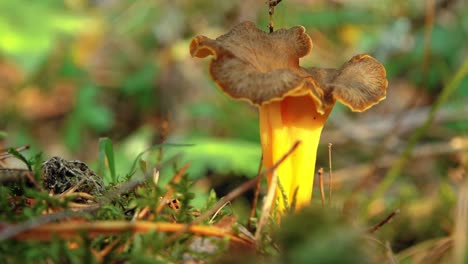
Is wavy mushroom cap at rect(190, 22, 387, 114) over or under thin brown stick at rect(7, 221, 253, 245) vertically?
over

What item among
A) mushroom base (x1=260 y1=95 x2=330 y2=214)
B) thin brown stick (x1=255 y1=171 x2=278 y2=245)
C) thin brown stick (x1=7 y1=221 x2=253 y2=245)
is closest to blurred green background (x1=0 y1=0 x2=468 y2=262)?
mushroom base (x1=260 y1=95 x2=330 y2=214)

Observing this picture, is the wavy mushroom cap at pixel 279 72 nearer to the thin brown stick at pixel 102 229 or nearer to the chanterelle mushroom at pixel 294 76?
the chanterelle mushroom at pixel 294 76


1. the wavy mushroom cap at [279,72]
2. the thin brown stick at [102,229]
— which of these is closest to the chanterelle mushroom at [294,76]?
the wavy mushroom cap at [279,72]

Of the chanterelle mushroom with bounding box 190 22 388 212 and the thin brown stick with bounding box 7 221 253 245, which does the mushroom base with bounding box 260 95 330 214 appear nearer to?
the chanterelle mushroom with bounding box 190 22 388 212

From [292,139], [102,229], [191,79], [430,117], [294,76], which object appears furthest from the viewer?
[191,79]

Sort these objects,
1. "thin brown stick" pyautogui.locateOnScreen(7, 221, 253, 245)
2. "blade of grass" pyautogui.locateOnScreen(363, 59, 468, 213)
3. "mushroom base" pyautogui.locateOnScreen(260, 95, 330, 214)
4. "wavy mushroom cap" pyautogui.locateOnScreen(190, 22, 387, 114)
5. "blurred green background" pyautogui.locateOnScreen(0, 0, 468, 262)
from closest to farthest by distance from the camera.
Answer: "thin brown stick" pyautogui.locateOnScreen(7, 221, 253, 245) < "wavy mushroom cap" pyautogui.locateOnScreen(190, 22, 387, 114) < "mushroom base" pyautogui.locateOnScreen(260, 95, 330, 214) < "blade of grass" pyautogui.locateOnScreen(363, 59, 468, 213) < "blurred green background" pyautogui.locateOnScreen(0, 0, 468, 262)

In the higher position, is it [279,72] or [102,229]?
[279,72]

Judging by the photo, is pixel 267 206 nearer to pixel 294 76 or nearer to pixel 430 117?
pixel 294 76

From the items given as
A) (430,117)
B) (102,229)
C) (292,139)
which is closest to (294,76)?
(292,139)
